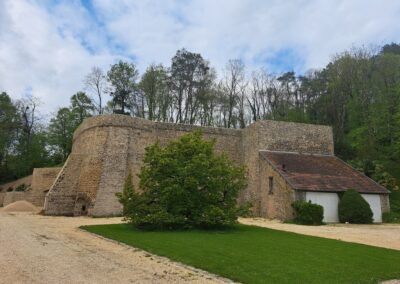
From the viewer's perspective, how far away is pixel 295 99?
43688 millimetres

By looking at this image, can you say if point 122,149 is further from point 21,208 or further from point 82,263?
point 82,263

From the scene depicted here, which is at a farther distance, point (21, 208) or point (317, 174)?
point (21, 208)

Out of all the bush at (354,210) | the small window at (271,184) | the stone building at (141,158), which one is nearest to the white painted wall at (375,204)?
the stone building at (141,158)

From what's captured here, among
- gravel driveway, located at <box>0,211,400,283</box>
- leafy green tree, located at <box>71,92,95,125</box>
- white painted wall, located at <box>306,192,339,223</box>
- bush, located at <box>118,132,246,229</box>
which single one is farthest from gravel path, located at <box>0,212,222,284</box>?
leafy green tree, located at <box>71,92,95,125</box>

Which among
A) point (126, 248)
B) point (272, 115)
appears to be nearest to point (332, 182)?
point (126, 248)

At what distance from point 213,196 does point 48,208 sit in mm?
12649

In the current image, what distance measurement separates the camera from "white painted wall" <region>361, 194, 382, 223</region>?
2155 centimetres

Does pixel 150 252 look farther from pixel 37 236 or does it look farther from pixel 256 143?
pixel 256 143

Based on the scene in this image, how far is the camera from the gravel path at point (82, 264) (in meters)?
6.96

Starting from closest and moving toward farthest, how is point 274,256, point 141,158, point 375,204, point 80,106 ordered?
point 274,256
point 375,204
point 141,158
point 80,106

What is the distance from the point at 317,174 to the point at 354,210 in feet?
10.7

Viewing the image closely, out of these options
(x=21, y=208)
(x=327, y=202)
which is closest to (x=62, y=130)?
(x=21, y=208)

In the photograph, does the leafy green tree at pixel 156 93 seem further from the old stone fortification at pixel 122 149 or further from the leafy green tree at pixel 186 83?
the old stone fortification at pixel 122 149

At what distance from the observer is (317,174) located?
2267 centimetres
